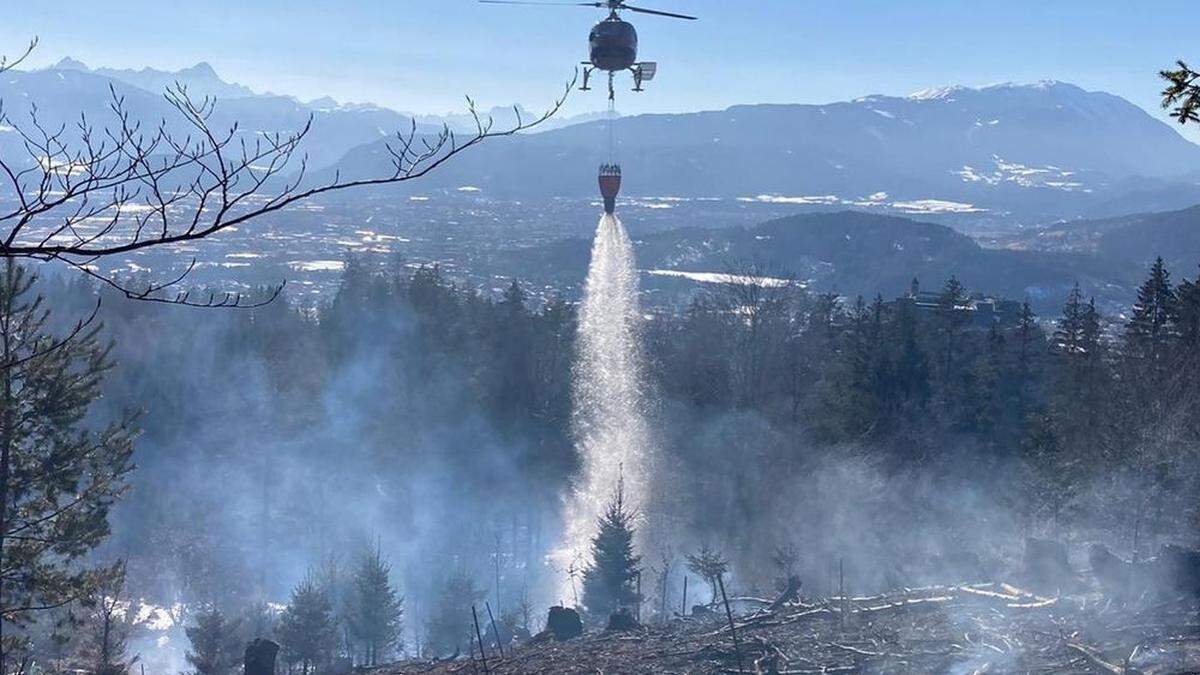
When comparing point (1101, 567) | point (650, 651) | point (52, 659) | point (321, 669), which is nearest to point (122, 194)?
point (650, 651)

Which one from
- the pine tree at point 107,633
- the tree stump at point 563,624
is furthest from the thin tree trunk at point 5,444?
the tree stump at point 563,624

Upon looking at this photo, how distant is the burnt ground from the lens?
14891 millimetres

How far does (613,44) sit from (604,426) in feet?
106

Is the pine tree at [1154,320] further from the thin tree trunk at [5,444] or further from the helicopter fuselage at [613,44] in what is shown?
the thin tree trunk at [5,444]

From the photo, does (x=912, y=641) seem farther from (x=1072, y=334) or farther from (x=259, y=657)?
(x=1072, y=334)

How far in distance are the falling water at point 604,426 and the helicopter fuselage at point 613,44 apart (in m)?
16.0

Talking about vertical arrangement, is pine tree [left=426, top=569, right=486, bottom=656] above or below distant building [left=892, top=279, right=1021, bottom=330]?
below

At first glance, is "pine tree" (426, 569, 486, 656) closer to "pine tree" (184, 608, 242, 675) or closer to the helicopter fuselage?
"pine tree" (184, 608, 242, 675)

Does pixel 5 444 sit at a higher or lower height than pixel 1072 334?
lower

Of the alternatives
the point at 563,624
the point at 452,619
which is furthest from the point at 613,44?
the point at 452,619

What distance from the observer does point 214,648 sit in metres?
23.9

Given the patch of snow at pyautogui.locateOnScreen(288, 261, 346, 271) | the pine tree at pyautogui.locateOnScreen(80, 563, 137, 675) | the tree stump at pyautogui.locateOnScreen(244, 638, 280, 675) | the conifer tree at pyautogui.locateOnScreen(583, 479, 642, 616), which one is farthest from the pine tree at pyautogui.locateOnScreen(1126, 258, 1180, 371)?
the patch of snow at pyautogui.locateOnScreen(288, 261, 346, 271)

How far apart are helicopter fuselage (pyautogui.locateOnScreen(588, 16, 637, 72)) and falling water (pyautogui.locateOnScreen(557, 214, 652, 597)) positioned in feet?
52.6

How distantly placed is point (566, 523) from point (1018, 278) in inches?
3815
